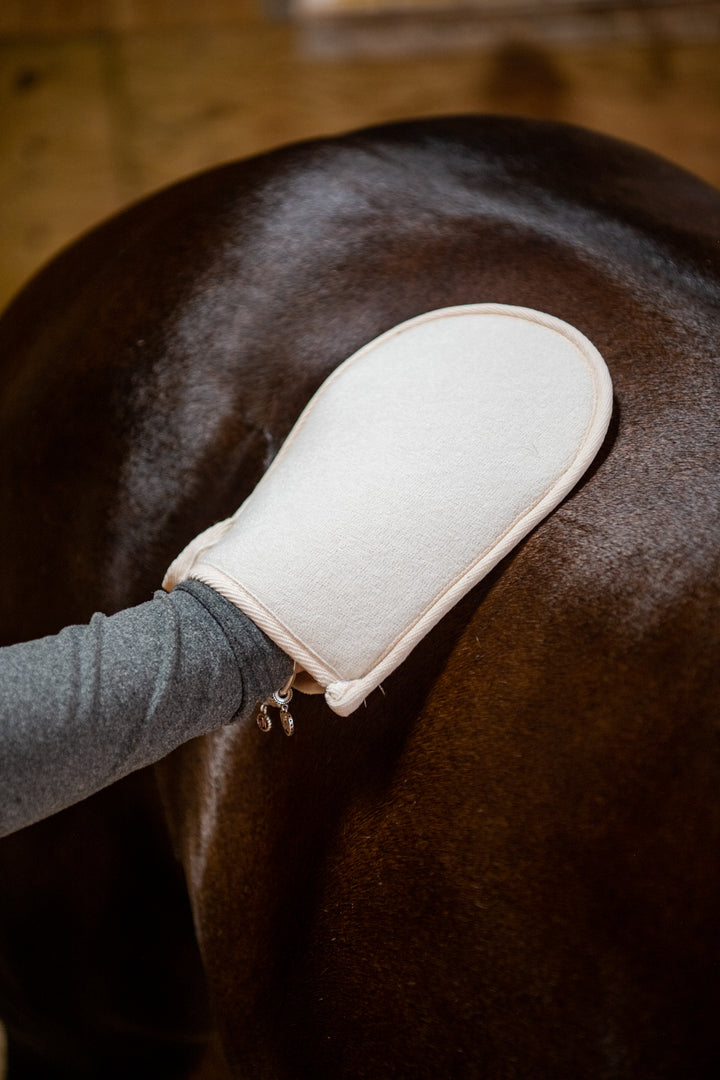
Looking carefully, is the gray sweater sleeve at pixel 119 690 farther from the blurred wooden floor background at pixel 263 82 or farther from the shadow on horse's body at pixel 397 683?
the blurred wooden floor background at pixel 263 82

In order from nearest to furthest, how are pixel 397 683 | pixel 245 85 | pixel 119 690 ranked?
1. pixel 119 690
2. pixel 397 683
3. pixel 245 85

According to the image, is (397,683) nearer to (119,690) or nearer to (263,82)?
(119,690)

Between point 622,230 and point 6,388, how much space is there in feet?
1.72

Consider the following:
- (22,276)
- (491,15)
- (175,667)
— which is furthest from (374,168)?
(491,15)

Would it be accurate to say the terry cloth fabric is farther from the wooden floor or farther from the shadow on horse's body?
the wooden floor

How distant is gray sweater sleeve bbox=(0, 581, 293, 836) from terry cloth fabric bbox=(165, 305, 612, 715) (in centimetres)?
2

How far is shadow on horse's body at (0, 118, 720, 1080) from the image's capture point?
1.55ft

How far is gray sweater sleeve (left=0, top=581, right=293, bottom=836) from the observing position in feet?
1.32

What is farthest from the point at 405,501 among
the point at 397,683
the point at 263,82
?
the point at 263,82

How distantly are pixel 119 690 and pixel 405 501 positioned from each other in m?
0.19

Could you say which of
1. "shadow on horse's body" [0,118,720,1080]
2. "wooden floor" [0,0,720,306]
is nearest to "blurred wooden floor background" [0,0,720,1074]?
"wooden floor" [0,0,720,306]

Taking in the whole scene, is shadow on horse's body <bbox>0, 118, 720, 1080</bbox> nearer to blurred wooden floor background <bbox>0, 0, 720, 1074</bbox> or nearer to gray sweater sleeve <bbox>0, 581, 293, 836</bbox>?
gray sweater sleeve <bbox>0, 581, 293, 836</bbox>

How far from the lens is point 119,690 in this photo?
43 centimetres

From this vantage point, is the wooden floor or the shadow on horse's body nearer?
the shadow on horse's body
